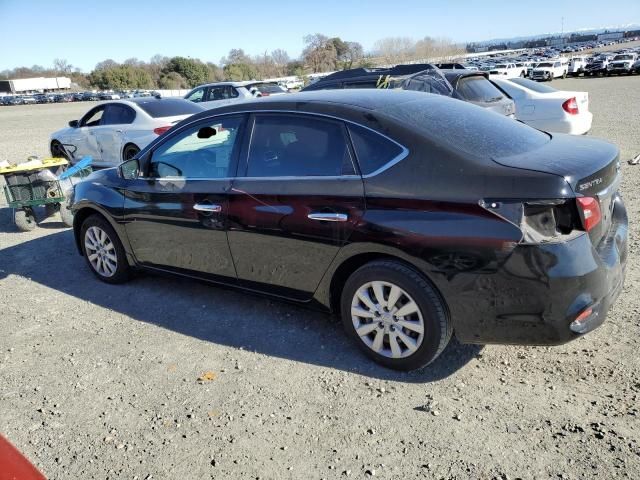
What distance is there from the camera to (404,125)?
335cm

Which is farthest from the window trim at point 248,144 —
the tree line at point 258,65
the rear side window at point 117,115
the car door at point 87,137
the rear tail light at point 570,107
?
the tree line at point 258,65

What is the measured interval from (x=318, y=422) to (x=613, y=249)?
2.03 m

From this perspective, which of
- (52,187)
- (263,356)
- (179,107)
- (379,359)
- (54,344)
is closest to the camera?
(379,359)

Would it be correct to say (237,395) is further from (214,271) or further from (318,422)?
(214,271)

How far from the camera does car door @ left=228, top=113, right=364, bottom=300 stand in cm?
347

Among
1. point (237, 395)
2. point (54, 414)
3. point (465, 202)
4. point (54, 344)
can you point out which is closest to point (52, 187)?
point (54, 344)

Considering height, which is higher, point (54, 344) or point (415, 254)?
point (415, 254)

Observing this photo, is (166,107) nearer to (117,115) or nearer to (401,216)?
(117,115)

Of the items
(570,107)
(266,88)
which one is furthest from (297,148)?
(266,88)

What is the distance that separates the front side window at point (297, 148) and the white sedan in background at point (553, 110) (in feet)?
26.2

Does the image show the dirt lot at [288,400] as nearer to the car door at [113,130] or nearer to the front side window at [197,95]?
the car door at [113,130]

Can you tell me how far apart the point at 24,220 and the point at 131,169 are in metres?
3.49

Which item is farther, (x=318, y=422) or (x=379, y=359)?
(x=379, y=359)

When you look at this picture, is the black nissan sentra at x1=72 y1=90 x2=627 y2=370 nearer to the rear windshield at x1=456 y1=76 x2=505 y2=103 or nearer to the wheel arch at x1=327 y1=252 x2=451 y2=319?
the wheel arch at x1=327 y1=252 x2=451 y2=319
